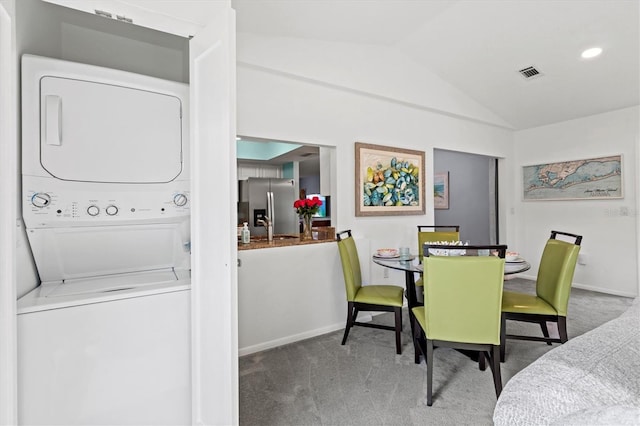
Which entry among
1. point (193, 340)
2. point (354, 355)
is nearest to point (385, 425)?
point (354, 355)

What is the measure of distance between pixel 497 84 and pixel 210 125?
152 inches

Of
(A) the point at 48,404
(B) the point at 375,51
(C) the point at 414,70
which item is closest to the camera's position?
(A) the point at 48,404

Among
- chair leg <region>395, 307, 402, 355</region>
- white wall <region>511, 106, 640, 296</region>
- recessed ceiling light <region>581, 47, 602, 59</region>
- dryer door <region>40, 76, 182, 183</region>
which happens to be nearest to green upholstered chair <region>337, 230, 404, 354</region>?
chair leg <region>395, 307, 402, 355</region>

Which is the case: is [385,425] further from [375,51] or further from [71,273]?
[375,51]

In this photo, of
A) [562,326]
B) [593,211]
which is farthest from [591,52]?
[562,326]

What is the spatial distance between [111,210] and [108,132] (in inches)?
15.5

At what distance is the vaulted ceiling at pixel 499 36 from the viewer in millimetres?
2686

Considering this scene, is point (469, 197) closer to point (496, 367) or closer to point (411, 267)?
point (411, 267)

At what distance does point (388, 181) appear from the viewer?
3.67 m

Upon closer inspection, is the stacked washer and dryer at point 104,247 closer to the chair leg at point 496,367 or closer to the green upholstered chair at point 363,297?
the green upholstered chair at point 363,297

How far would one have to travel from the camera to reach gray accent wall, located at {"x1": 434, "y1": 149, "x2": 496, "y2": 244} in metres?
5.77

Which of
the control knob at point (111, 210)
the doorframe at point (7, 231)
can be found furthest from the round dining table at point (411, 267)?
the doorframe at point (7, 231)

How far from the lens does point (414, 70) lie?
12.3ft

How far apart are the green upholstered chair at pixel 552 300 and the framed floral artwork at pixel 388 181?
1.53 metres
